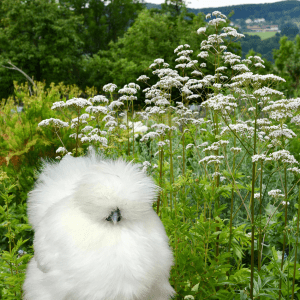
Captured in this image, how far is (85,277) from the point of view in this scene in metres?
1.01

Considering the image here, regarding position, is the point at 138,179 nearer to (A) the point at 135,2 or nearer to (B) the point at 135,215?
(B) the point at 135,215

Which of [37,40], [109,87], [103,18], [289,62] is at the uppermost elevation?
[103,18]

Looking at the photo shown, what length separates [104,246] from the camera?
1028mm

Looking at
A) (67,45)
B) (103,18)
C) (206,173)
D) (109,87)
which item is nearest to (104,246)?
(206,173)

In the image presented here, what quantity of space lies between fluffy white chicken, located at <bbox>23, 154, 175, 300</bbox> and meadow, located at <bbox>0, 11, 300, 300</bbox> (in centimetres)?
61

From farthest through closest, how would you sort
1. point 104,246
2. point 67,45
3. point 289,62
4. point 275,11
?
point 275,11
point 289,62
point 67,45
point 104,246

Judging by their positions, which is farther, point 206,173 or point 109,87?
point 109,87

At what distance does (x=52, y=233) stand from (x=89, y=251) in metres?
0.21

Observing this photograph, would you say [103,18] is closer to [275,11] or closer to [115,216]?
[115,216]

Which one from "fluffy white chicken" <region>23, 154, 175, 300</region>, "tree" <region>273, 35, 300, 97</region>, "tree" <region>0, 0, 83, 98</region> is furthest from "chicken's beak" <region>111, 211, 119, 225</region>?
"tree" <region>0, 0, 83, 98</region>

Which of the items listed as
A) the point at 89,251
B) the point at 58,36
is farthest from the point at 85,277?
the point at 58,36

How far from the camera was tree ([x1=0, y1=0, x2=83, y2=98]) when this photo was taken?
23.7 meters

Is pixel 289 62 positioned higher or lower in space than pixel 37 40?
lower

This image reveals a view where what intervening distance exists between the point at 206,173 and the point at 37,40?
26019mm
